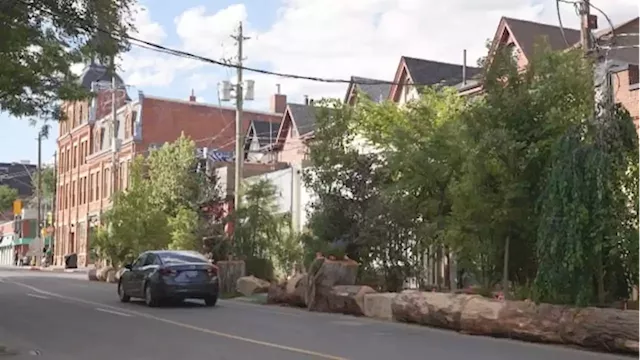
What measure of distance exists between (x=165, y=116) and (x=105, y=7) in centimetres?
4890

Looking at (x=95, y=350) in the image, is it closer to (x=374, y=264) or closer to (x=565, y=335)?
(x=565, y=335)

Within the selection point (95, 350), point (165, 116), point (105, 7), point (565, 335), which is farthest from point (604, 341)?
point (165, 116)

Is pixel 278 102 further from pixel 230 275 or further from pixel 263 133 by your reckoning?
pixel 230 275

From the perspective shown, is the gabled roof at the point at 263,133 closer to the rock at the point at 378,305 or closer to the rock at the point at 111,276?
the rock at the point at 111,276

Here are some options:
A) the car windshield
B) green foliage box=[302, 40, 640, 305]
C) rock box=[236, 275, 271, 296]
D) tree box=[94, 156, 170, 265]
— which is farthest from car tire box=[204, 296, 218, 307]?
tree box=[94, 156, 170, 265]

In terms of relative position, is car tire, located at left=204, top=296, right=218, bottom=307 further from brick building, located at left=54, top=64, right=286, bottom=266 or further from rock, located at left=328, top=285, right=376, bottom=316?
brick building, located at left=54, top=64, right=286, bottom=266

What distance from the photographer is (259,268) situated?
31.1 m

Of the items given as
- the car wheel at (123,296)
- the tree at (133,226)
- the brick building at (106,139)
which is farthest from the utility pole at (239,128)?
the brick building at (106,139)

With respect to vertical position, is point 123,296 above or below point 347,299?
below

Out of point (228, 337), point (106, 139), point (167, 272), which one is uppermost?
point (106, 139)

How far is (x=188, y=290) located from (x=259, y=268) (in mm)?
8963

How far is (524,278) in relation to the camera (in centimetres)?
1800

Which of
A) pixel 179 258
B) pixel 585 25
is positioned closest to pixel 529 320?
pixel 585 25

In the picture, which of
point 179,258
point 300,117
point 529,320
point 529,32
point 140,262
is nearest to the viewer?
point 529,320
